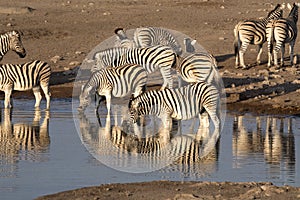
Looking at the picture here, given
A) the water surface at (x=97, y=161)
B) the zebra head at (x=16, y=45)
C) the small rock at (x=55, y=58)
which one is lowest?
the water surface at (x=97, y=161)

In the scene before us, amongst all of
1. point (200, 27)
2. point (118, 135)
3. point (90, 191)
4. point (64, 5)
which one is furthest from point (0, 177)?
point (64, 5)

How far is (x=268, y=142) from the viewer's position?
1441 centimetres

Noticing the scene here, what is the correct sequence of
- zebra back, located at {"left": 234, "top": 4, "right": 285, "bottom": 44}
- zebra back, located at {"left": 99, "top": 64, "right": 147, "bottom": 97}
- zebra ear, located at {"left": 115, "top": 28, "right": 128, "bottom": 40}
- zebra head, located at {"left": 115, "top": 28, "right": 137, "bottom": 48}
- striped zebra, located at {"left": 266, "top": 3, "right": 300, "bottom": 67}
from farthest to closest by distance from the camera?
zebra ear, located at {"left": 115, "top": 28, "right": 128, "bottom": 40}, zebra back, located at {"left": 234, "top": 4, "right": 285, "bottom": 44}, striped zebra, located at {"left": 266, "top": 3, "right": 300, "bottom": 67}, zebra head, located at {"left": 115, "top": 28, "right": 137, "bottom": 48}, zebra back, located at {"left": 99, "top": 64, "right": 147, "bottom": 97}

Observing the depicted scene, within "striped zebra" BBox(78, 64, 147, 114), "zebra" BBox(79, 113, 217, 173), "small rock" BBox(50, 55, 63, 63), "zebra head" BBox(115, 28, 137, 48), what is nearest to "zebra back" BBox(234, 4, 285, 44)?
"zebra head" BBox(115, 28, 137, 48)

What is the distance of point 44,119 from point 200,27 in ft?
40.8

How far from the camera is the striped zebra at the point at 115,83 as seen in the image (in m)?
17.6

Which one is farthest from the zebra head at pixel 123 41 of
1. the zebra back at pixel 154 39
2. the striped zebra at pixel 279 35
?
the striped zebra at pixel 279 35

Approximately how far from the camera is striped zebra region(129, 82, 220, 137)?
15.0m

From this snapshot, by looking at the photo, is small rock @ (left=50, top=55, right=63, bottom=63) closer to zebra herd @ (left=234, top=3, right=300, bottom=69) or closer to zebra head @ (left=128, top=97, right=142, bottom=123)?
zebra herd @ (left=234, top=3, right=300, bottom=69)

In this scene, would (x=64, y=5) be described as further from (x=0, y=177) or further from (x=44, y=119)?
(x=0, y=177)

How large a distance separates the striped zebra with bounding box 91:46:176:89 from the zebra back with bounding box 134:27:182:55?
2743 millimetres

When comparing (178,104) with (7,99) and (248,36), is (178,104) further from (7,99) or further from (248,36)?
(248,36)

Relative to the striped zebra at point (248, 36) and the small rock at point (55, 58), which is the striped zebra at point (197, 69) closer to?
the striped zebra at point (248, 36)

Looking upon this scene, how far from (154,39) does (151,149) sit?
33.7ft
